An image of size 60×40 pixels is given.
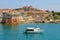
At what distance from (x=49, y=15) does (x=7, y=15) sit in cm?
3046

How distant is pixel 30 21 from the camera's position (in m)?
92.1

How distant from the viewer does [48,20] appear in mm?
102375

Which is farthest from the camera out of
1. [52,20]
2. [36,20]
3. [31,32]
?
[52,20]

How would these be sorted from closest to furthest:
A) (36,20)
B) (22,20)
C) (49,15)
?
(22,20) < (36,20) < (49,15)

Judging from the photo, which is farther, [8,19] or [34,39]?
[8,19]

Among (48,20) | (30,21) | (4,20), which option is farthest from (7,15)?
(48,20)

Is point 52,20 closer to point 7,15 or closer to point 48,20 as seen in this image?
point 48,20

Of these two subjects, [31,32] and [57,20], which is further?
[57,20]

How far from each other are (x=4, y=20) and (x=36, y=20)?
1616cm

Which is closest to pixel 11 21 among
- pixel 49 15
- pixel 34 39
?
pixel 49 15

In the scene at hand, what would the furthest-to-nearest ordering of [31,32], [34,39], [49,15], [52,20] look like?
[49,15]
[52,20]
[31,32]
[34,39]

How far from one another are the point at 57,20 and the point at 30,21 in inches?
697

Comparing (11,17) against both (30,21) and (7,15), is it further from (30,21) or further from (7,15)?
(30,21)

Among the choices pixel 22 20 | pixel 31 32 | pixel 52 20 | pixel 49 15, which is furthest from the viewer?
pixel 49 15
